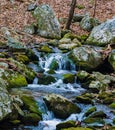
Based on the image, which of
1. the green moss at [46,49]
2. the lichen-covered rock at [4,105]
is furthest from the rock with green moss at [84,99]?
the green moss at [46,49]

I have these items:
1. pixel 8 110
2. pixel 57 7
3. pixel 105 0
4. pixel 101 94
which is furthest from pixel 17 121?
pixel 105 0

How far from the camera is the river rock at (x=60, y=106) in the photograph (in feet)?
33.5

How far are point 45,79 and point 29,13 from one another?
892cm

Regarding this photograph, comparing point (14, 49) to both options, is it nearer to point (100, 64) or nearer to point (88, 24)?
point (100, 64)

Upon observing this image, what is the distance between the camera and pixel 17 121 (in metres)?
9.31

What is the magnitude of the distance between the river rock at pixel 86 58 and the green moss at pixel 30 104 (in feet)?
16.3

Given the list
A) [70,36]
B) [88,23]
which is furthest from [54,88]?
[88,23]

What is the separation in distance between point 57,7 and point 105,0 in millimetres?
4485

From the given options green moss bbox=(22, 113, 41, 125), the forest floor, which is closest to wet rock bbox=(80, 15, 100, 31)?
the forest floor

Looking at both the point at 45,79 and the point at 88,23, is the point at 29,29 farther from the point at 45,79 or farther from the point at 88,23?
the point at 45,79

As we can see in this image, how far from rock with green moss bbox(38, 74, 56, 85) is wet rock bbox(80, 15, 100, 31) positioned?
25.9ft

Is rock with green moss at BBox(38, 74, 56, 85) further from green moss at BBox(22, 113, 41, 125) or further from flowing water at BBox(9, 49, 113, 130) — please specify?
green moss at BBox(22, 113, 41, 125)

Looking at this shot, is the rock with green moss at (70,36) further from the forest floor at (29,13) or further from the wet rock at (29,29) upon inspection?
the wet rock at (29,29)

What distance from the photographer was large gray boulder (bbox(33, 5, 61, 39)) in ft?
64.2
